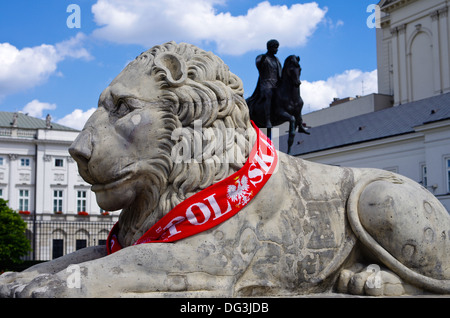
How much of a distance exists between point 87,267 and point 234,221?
2.26 ft

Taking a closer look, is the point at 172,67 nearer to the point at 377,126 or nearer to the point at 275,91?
the point at 275,91

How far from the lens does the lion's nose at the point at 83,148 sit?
274 cm

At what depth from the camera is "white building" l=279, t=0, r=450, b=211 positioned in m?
24.5

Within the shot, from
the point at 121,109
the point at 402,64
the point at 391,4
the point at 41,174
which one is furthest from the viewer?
the point at 41,174

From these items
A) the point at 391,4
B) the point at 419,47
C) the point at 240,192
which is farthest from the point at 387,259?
the point at 391,4

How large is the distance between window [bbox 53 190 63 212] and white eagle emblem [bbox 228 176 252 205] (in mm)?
42219

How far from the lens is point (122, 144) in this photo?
109 inches

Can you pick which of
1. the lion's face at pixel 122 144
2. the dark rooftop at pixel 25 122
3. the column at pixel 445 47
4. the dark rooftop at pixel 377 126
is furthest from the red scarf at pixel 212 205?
the dark rooftop at pixel 25 122

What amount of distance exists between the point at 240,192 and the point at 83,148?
75 cm

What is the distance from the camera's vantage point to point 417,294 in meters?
2.96

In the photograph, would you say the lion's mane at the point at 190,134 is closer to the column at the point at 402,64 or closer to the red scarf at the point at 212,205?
the red scarf at the point at 212,205

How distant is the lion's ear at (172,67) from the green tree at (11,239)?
84.7 ft
